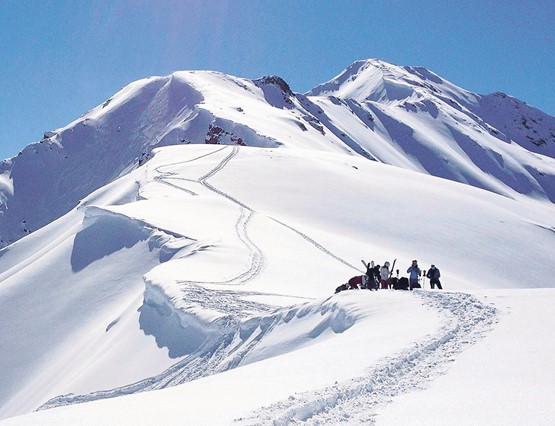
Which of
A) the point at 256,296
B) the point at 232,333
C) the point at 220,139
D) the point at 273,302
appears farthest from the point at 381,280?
the point at 220,139

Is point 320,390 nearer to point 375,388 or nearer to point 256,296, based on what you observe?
point 375,388

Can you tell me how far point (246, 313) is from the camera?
1705cm

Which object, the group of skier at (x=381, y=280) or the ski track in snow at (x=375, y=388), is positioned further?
the group of skier at (x=381, y=280)

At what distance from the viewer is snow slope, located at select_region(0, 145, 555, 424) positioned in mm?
8625

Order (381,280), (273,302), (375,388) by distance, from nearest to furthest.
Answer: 1. (375,388)
2. (273,302)
3. (381,280)

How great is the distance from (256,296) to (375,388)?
36.7 feet

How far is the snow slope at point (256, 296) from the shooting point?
28.3 ft

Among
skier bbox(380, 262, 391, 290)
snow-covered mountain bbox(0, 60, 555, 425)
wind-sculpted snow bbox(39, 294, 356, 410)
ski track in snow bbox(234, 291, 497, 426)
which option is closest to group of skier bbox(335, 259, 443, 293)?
skier bbox(380, 262, 391, 290)

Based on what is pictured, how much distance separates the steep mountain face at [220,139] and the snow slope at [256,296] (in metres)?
32.6

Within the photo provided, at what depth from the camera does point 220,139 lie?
81375 mm

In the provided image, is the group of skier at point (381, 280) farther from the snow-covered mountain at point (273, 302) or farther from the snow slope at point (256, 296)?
the snow-covered mountain at point (273, 302)

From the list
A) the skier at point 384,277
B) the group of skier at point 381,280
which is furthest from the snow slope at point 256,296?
the skier at point 384,277

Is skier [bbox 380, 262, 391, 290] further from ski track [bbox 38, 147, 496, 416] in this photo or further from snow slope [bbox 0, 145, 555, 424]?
ski track [bbox 38, 147, 496, 416]

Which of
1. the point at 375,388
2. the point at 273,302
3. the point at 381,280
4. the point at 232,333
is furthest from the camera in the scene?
the point at 381,280
